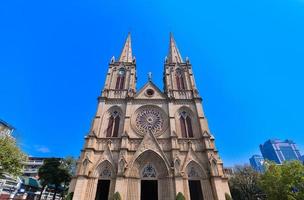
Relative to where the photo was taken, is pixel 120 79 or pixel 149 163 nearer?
pixel 149 163

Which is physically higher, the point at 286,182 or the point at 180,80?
the point at 180,80

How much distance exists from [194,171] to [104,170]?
10505 mm

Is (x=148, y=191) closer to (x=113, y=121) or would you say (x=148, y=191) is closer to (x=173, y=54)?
(x=113, y=121)

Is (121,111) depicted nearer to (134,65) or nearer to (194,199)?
(134,65)

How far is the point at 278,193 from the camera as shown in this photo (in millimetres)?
15656

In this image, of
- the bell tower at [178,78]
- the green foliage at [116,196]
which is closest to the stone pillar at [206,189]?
the green foliage at [116,196]

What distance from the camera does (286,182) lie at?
→ 15.5m

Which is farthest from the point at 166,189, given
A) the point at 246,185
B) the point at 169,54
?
the point at 169,54

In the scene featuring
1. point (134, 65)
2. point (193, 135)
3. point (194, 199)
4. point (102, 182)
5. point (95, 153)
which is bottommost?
point (194, 199)

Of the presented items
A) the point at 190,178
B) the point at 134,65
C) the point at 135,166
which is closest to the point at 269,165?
the point at 190,178

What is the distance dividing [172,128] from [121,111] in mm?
7741

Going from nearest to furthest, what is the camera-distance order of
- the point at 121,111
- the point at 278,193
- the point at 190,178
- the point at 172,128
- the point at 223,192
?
the point at 278,193, the point at 223,192, the point at 190,178, the point at 172,128, the point at 121,111

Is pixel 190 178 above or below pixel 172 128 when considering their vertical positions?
below

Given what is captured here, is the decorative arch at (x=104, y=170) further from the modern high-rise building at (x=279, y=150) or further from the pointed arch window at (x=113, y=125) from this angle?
the modern high-rise building at (x=279, y=150)
